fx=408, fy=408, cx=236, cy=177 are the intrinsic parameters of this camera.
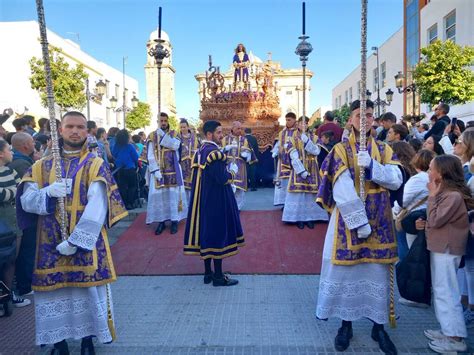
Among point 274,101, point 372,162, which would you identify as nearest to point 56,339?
point 372,162

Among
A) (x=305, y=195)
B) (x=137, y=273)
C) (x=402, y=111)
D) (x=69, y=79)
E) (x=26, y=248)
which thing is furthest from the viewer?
(x=402, y=111)

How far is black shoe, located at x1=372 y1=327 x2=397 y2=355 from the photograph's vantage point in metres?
3.40

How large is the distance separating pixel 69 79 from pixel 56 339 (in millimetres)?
17483

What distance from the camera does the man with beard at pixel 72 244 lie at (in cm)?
321

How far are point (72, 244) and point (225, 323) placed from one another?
5.67 ft

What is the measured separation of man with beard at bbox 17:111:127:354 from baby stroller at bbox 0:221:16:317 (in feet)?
2.88

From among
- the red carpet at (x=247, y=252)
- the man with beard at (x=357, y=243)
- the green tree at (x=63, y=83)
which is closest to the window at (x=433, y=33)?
the green tree at (x=63, y=83)

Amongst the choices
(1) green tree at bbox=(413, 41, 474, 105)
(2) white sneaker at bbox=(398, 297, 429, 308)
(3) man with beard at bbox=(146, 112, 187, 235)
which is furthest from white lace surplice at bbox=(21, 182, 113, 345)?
(1) green tree at bbox=(413, 41, 474, 105)

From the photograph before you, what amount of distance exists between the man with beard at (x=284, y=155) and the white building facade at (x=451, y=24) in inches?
485

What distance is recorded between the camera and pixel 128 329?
3.94 metres

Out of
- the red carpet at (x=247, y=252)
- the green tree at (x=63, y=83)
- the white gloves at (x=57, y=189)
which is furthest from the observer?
the green tree at (x=63, y=83)

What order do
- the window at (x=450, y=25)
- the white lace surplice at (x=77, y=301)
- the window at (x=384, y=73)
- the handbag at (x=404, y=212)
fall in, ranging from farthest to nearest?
the window at (x=384, y=73) → the window at (x=450, y=25) → the handbag at (x=404, y=212) → the white lace surplice at (x=77, y=301)

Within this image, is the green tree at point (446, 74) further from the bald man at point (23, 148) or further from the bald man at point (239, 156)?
the bald man at point (23, 148)

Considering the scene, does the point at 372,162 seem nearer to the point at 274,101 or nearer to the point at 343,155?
the point at 343,155
